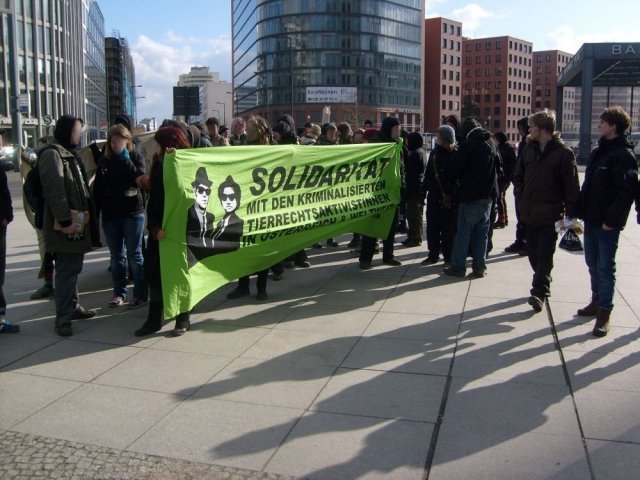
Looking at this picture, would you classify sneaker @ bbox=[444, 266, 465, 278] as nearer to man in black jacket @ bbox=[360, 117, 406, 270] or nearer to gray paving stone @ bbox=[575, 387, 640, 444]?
man in black jacket @ bbox=[360, 117, 406, 270]

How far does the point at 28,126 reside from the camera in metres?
72.8

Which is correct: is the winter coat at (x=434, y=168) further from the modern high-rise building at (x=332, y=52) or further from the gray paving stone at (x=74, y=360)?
the modern high-rise building at (x=332, y=52)

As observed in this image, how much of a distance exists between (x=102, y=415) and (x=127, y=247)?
9.51 feet

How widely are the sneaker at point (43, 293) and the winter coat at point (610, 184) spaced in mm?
5752

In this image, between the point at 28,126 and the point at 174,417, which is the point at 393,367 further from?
the point at 28,126

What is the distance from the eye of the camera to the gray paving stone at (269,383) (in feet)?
14.0

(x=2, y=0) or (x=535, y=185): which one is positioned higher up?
(x=2, y=0)

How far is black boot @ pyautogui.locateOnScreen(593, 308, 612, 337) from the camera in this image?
216 inches

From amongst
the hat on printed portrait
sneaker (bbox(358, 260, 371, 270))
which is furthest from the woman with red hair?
sneaker (bbox(358, 260, 371, 270))

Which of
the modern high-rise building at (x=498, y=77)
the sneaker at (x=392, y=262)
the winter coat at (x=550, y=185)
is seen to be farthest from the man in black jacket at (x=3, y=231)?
the modern high-rise building at (x=498, y=77)

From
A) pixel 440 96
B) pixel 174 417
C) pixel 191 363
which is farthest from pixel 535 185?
pixel 440 96

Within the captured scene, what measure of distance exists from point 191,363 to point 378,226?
3847mm

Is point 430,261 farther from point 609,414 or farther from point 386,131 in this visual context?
point 609,414

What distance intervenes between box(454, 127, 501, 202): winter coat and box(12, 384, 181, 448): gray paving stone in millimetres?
4679
